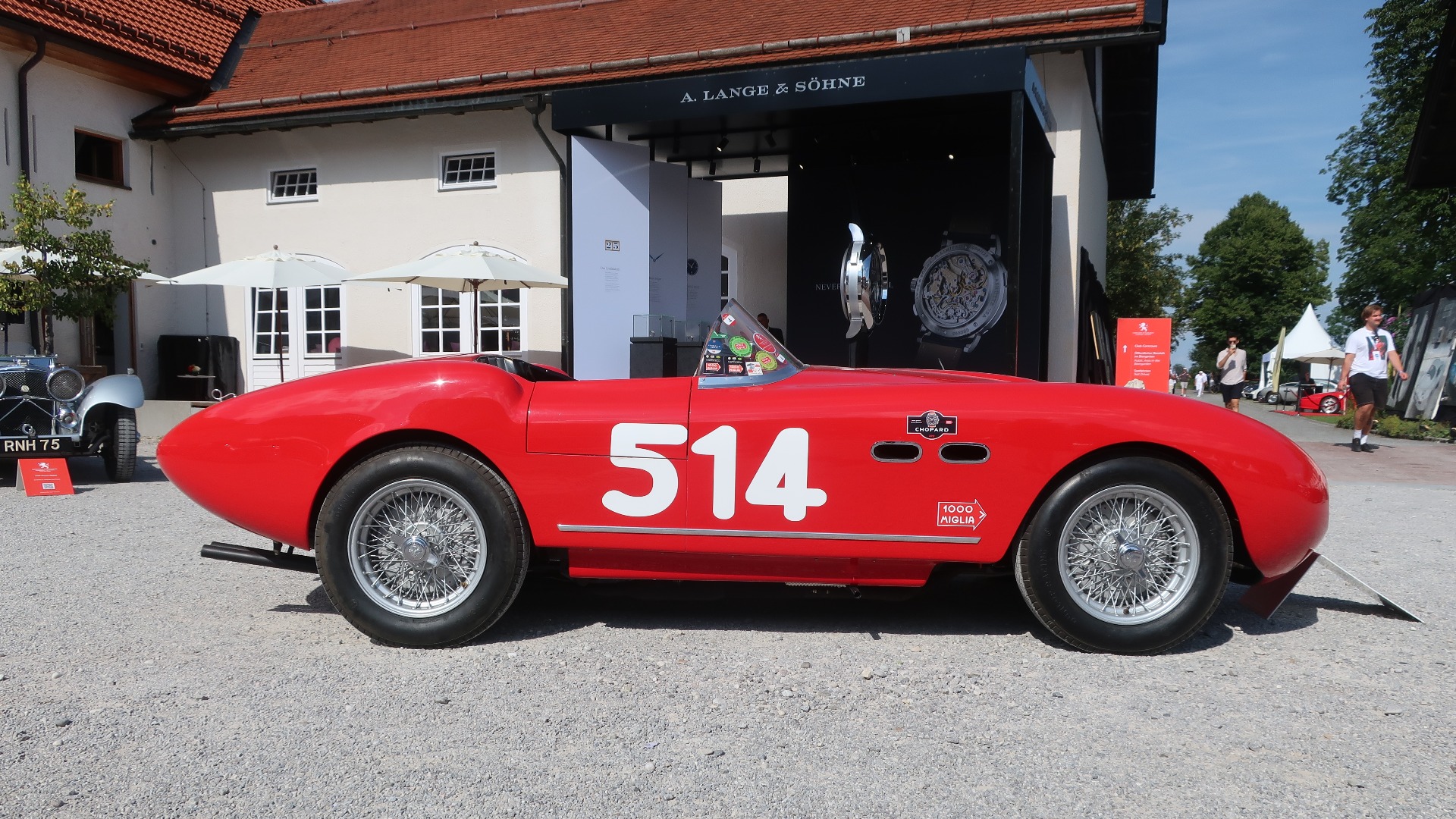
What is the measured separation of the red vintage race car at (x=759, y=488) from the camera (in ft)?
10.4

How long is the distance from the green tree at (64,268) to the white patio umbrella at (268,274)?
3.02 ft

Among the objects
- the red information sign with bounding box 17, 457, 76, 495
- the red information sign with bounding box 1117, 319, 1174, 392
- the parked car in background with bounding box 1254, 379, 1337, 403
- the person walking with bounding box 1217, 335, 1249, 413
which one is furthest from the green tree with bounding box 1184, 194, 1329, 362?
the red information sign with bounding box 17, 457, 76, 495

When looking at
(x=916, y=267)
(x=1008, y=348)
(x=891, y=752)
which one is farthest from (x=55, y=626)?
(x=916, y=267)

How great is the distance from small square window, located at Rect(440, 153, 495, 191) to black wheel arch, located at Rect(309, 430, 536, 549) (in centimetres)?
1210

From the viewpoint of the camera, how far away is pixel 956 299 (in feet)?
40.3

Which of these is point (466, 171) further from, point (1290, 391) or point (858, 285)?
point (1290, 391)

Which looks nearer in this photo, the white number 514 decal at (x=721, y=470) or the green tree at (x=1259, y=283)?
the white number 514 decal at (x=721, y=470)

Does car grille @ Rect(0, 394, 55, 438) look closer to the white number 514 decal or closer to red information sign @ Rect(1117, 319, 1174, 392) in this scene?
the white number 514 decal

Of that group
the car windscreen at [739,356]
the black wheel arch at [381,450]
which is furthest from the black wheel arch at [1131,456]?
the black wheel arch at [381,450]

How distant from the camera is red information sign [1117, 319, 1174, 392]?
14.2 metres

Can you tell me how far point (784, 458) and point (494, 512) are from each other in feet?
3.23

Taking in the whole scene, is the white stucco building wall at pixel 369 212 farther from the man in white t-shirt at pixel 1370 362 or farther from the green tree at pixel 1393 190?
the green tree at pixel 1393 190

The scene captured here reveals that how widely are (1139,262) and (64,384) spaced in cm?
2811

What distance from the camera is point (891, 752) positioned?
2428 mm
